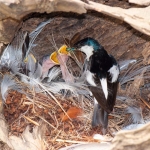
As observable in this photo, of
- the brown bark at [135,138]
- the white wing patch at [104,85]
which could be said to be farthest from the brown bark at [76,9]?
the white wing patch at [104,85]

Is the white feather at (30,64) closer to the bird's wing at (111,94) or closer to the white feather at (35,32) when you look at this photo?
the white feather at (35,32)

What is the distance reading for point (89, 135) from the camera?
1950mm

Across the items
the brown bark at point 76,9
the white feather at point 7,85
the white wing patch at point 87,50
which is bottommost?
the white feather at point 7,85

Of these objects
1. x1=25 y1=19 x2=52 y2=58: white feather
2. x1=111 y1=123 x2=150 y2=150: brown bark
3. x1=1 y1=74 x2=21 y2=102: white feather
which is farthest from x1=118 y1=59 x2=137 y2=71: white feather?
x1=111 y1=123 x2=150 y2=150: brown bark

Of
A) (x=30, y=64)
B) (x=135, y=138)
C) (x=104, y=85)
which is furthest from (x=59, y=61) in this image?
(x=135, y=138)

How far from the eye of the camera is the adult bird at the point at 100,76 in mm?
2021

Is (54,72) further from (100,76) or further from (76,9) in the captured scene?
(76,9)

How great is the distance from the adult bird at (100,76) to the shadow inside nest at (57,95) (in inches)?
1.9

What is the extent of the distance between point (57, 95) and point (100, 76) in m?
0.23

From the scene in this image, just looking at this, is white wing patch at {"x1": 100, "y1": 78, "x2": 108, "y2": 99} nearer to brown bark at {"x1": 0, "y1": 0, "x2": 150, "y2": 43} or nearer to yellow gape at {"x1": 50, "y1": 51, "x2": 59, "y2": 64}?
yellow gape at {"x1": 50, "y1": 51, "x2": 59, "y2": 64}

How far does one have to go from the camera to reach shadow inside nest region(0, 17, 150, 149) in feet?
6.45

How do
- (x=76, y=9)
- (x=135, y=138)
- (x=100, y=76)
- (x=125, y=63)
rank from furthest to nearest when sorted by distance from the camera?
(x=125, y=63), (x=100, y=76), (x=76, y=9), (x=135, y=138)

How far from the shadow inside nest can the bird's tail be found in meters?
0.03

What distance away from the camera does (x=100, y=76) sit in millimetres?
2109
